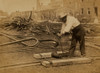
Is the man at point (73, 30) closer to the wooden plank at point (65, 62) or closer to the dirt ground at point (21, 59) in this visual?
the wooden plank at point (65, 62)

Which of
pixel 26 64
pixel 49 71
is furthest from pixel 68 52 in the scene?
pixel 26 64

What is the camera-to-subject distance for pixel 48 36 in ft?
9.91

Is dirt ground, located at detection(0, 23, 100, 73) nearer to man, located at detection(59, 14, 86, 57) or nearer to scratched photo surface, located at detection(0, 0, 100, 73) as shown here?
scratched photo surface, located at detection(0, 0, 100, 73)

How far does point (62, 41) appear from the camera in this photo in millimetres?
3062

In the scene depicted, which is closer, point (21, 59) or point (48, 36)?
point (21, 59)

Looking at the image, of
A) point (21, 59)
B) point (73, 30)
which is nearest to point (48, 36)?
point (73, 30)

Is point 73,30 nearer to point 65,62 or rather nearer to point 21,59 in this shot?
point 65,62

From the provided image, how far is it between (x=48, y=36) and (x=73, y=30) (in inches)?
16.2

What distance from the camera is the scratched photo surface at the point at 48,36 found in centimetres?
283

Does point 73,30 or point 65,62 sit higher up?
point 73,30

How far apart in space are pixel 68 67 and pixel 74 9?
924 mm

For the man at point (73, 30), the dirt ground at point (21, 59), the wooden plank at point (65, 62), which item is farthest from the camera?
the man at point (73, 30)

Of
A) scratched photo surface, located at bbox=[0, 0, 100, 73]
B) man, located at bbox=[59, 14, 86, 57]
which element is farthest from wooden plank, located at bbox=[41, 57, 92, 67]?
man, located at bbox=[59, 14, 86, 57]

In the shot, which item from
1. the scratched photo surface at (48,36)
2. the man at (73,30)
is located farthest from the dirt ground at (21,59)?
the man at (73,30)
